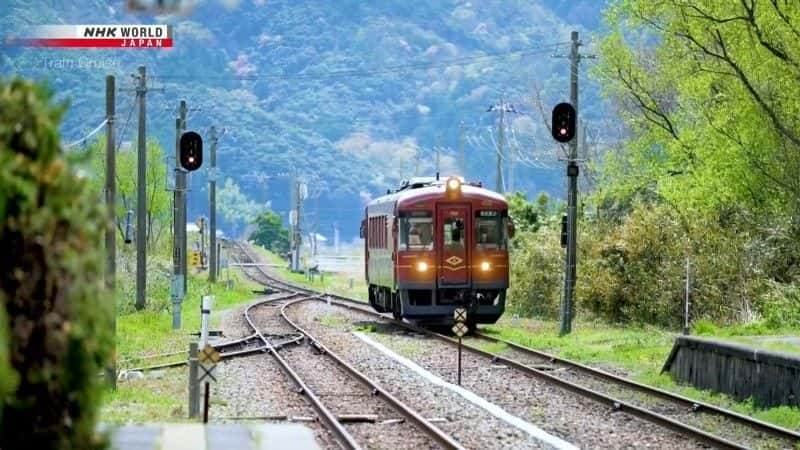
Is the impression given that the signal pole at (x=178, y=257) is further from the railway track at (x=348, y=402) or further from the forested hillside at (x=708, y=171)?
the forested hillside at (x=708, y=171)

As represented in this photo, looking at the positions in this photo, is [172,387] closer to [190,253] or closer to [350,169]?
[190,253]

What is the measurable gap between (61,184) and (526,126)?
546 ft

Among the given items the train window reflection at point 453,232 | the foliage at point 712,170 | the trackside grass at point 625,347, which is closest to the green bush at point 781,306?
the foliage at point 712,170

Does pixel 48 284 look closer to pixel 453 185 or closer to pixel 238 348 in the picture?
pixel 238 348

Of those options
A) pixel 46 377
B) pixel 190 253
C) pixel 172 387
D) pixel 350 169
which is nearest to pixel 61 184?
pixel 46 377

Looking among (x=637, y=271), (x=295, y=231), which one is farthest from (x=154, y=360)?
(x=295, y=231)

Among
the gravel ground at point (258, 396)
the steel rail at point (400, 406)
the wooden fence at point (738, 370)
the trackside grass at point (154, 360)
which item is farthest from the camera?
the wooden fence at point (738, 370)

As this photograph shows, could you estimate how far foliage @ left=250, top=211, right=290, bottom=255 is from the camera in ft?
457

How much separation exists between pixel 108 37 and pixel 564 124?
134 feet

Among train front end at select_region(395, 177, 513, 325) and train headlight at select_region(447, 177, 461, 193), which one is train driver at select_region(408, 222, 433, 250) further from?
train headlight at select_region(447, 177, 461, 193)

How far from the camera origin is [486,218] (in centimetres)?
3058

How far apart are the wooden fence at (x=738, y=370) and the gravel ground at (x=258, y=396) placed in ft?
17.6

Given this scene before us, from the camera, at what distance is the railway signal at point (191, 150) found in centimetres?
2878

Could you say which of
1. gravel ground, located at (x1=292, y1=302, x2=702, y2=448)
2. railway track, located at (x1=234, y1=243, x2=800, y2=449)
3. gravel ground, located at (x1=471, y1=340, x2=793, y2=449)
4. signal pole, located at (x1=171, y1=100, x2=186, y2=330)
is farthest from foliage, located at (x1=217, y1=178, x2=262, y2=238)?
gravel ground, located at (x1=471, y1=340, x2=793, y2=449)
